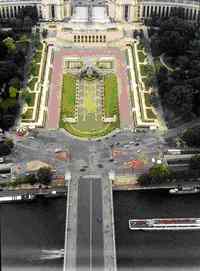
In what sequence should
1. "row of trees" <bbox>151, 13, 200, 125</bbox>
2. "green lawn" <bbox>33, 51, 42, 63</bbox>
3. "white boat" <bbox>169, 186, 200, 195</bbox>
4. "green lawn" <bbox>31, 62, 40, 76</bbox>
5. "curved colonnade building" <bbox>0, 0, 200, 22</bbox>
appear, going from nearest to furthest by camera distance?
1. "white boat" <bbox>169, 186, 200, 195</bbox>
2. "row of trees" <bbox>151, 13, 200, 125</bbox>
3. "green lawn" <bbox>31, 62, 40, 76</bbox>
4. "green lawn" <bbox>33, 51, 42, 63</bbox>
5. "curved colonnade building" <bbox>0, 0, 200, 22</bbox>

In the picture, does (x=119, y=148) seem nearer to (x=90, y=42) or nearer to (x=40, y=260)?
(x=40, y=260)

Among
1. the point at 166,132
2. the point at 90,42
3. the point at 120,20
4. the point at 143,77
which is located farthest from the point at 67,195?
the point at 120,20

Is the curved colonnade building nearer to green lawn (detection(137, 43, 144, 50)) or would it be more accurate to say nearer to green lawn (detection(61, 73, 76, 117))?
green lawn (detection(137, 43, 144, 50))

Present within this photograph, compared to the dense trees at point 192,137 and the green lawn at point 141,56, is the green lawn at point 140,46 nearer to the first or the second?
the green lawn at point 141,56

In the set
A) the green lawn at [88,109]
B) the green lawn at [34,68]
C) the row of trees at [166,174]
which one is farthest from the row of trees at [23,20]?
the row of trees at [166,174]

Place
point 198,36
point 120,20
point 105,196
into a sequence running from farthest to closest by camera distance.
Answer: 1. point 120,20
2. point 198,36
3. point 105,196

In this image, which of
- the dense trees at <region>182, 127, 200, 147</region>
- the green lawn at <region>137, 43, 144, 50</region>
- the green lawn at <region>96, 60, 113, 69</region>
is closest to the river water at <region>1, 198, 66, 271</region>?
the dense trees at <region>182, 127, 200, 147</region>
